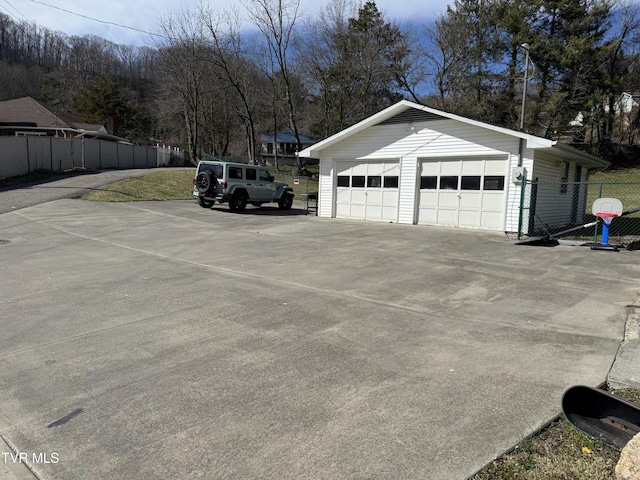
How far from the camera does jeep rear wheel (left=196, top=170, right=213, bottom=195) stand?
62.6ft

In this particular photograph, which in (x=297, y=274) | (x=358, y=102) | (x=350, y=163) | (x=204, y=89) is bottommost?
(x=297, y=274)

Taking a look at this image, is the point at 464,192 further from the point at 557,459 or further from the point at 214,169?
the point at 557,459

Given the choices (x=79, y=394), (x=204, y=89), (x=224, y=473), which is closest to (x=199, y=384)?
(x=79, y=394)

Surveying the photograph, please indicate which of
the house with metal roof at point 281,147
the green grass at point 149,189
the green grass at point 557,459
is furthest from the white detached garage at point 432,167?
the house with metal roof at point 281,147

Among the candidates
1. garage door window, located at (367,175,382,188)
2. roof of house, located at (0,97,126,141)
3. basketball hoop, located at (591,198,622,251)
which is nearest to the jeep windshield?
garage door window, located at (367,175,382,188)

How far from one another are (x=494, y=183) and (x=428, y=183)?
7.89 ft

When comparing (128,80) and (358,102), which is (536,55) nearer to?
(358,102)

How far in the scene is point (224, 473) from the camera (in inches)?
100

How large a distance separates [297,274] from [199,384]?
4498mm

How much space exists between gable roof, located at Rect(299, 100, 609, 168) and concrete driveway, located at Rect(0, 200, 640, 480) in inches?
200

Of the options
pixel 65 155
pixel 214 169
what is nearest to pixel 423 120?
pixel 214 169

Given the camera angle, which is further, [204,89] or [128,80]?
[128,80]

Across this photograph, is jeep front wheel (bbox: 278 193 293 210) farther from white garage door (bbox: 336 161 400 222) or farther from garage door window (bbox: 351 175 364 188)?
garage door window (bbox: 351 175 364 188)

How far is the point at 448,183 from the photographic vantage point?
51.1ft
